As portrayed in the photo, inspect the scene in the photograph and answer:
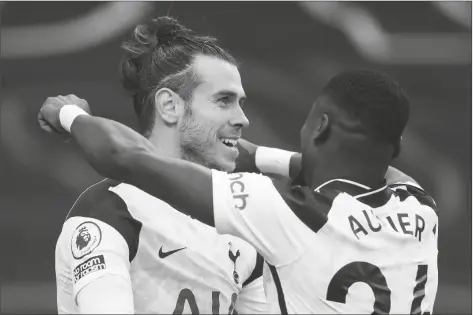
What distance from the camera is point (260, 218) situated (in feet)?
7.61

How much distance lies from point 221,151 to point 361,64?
240 centimetres

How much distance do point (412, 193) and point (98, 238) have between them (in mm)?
1062

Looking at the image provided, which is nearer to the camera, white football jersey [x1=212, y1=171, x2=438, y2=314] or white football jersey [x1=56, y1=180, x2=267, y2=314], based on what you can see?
white football jersey [x1=212, y1=171, x2=438, y2=314]

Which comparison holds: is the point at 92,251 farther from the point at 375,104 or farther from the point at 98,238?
the point at 375,104

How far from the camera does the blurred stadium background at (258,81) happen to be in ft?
16.9

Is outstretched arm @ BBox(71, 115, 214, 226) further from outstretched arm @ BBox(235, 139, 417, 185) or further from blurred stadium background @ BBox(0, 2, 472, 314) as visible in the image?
blurred stadium background @ BBox(0, 2, 472, 314)

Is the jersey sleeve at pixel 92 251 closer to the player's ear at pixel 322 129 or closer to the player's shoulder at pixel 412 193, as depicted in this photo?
the player's ear at pixel 322 129

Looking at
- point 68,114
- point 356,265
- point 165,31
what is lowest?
point 356,265

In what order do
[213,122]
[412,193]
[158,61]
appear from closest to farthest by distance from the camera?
[412,193] < [213,122] < [158,61]

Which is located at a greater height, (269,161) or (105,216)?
(269,161)

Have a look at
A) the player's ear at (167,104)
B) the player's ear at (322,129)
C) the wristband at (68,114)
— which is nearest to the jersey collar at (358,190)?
the player's ear at (322,129)

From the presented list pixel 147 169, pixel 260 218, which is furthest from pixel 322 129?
pixel 147 169

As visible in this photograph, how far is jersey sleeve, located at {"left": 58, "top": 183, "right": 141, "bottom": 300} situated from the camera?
265 centimetres

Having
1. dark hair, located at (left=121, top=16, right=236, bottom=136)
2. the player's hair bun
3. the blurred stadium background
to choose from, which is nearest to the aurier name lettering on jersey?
dark hair, located at (left=121, top=16, right=236, bottom=136)
